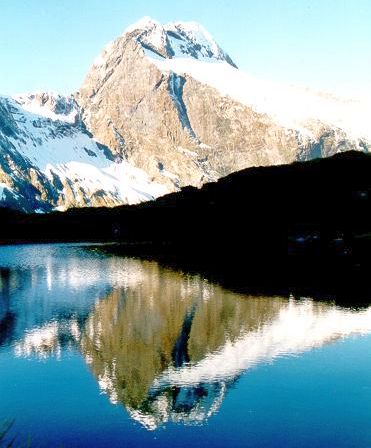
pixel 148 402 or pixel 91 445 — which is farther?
pixel 148 402

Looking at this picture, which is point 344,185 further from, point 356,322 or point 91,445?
point 91,445

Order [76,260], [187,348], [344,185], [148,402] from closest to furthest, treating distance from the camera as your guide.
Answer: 1. [148,402]
2. [187,348]
3. [76,260]
4. [344,185]

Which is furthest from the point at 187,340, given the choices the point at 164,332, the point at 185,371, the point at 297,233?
the point at 297,233

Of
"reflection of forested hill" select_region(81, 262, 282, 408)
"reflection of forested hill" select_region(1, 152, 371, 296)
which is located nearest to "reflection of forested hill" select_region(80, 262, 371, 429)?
"reflection of forested hill" select_region(81, 262, 282, 408)

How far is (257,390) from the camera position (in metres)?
46.3

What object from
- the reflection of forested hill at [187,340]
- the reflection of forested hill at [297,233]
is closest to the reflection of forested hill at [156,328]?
the reflection of forested hill at [187,340]

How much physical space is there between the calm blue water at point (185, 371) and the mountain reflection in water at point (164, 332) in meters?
0.15

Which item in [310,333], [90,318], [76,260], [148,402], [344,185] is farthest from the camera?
[344,185]

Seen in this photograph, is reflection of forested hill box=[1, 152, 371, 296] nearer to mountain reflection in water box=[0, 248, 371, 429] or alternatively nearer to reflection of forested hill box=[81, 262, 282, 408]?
reflection of forested hill box=[81, 262, 282, 408]

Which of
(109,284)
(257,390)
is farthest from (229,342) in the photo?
(109,284)

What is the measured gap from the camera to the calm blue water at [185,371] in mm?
39312

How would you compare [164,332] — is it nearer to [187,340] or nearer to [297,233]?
[187,340]

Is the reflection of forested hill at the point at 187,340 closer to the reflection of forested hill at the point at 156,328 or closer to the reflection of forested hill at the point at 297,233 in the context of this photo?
the reflection of forested hill at the point at 156,328

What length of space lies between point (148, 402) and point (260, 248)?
116737 mm
